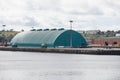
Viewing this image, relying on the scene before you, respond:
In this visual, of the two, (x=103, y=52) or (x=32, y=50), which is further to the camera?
(x=32, y=50)

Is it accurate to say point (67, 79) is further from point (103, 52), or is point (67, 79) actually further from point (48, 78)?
point (103, 52)

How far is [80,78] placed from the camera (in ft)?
252

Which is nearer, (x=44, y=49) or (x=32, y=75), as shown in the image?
(x=32, y=75)

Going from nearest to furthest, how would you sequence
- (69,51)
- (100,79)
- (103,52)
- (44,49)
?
(100,79), (103,52), (69,51), (44,49)

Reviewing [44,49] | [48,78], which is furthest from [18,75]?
[44,49]

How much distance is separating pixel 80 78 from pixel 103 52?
7926 centimetres

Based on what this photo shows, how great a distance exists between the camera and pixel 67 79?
2955 inches

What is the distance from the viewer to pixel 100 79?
74438 mm

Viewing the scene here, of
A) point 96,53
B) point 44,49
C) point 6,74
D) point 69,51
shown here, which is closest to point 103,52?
point 96,53

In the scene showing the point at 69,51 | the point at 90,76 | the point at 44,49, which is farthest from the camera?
the point at 44,49

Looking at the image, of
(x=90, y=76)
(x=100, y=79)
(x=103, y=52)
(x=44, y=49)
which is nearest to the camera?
(x=100, y=79)

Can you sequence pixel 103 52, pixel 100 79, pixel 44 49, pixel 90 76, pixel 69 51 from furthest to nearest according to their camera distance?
pixel 44 49 → pixel 69 51 → pixel 103 52 → pixel 90 76 → pixel 100 79

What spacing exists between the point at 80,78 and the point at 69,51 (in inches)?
3716

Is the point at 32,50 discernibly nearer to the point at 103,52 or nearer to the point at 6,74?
the point at 103,52
